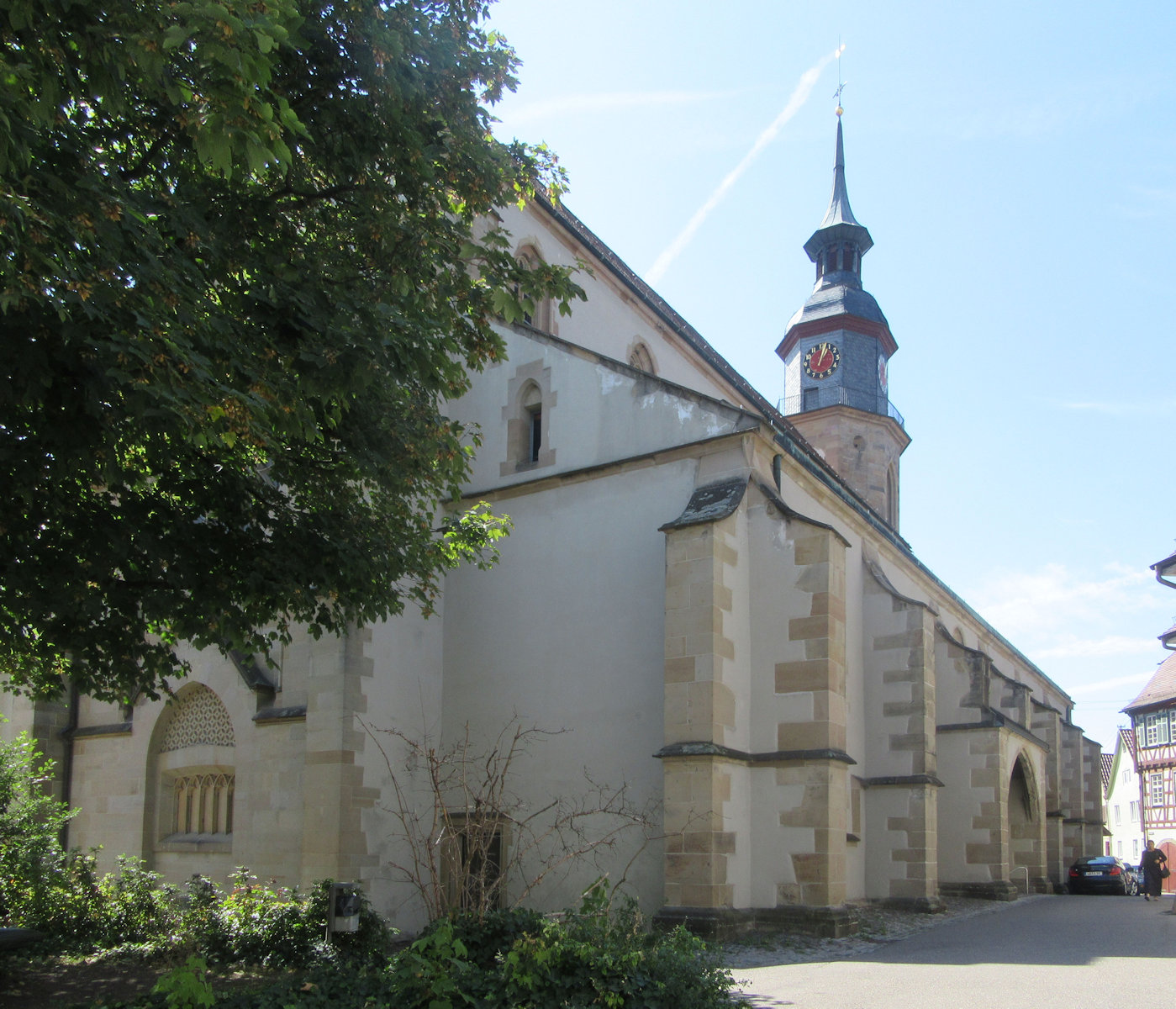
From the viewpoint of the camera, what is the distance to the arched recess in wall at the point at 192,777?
14.0 m

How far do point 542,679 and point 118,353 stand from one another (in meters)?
8.77

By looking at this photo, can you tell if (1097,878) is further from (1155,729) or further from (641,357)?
(1155,729)

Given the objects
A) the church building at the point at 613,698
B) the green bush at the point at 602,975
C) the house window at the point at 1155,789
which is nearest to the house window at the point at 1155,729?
the house window at the point at 1155,789

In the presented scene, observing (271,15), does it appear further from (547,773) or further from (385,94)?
(547,773)

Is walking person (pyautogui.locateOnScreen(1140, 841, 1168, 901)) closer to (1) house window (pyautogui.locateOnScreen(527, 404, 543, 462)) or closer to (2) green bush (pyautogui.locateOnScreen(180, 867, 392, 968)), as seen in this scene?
(1) house window (pyautogui.locateOnScreen(527, 404, 543, 462))

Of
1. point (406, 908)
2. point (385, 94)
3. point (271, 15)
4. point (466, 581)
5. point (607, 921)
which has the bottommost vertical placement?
point (406, 908)

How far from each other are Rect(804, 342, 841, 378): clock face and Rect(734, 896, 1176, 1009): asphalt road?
2386 centimetres

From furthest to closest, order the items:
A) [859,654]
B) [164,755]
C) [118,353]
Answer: [859,654] < [164,755] < [118,353]

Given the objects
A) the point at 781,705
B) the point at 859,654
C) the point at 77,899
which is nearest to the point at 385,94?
the point at 781,705

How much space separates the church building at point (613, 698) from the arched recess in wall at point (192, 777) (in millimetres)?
38

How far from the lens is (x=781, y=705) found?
12.7m

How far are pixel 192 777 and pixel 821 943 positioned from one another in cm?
824

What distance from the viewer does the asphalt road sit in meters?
7.92

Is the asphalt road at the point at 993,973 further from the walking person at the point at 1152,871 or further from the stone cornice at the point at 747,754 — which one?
the walking person at the point at 1152,871
